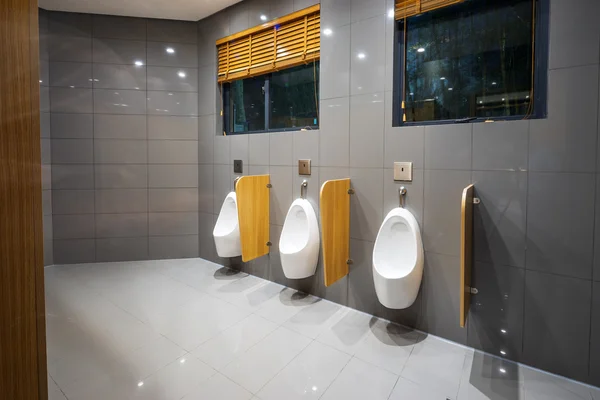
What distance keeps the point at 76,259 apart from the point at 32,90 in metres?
3.78

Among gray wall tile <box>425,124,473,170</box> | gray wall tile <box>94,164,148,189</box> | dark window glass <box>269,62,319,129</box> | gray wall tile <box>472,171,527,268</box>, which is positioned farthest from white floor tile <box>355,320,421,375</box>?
gray wall tile <box>94,164,148,189</box>

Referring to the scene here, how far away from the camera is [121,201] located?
12.8 ft

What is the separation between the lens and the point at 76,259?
3867mm

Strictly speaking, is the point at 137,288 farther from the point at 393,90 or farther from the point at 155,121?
the point at 393,90

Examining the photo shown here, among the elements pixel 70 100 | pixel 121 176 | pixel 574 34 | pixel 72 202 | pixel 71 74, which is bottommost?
pixel 72 202

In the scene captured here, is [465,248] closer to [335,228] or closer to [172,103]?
[335,228]

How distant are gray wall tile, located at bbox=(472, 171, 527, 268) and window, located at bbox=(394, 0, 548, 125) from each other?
0.41 metres

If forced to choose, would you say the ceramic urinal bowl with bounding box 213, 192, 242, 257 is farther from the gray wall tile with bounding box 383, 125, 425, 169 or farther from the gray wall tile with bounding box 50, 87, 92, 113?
the gray wall tile with bounding box 50, 87, 92, 113

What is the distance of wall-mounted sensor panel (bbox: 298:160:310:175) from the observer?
2.93 metres

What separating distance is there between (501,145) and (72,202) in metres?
A: 4.23

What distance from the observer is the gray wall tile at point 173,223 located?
3998mm

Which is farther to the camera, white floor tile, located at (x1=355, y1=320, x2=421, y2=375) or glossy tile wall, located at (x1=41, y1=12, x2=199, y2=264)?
glossy tile wall, located at (x1=41, y1=12, x2=199, y2=264)

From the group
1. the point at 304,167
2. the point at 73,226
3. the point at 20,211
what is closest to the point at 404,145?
the point at 304,167

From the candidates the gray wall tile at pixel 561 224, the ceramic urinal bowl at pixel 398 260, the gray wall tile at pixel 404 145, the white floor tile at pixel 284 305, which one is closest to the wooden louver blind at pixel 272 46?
the gray wall tile at pixel 404 145
